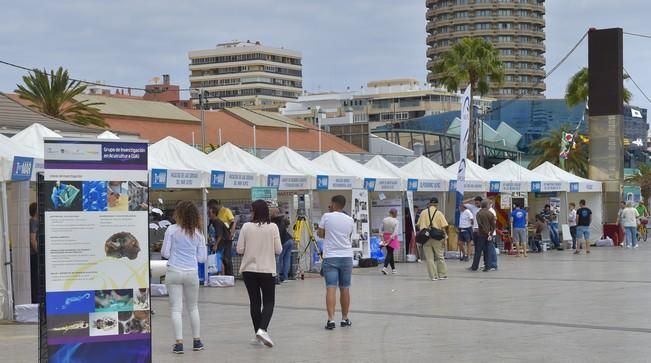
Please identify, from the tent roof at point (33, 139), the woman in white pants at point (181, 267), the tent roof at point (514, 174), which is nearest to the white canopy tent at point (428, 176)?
the tent roof at point (514, 174)

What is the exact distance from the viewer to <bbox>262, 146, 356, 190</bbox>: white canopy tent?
2394 cm

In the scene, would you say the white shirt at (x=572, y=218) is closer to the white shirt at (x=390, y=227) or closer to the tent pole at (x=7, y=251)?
the white shirt at (x=390, y=227)

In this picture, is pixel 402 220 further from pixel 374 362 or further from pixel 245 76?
pixel 245 76

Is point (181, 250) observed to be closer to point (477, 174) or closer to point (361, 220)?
point (361, 220)

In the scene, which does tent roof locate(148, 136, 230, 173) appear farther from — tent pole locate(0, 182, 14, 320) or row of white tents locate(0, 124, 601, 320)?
tent pole locate(0, 182, 14, 320)

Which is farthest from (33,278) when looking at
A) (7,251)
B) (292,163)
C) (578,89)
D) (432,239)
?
(578,89)

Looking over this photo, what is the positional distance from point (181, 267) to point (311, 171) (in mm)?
13909

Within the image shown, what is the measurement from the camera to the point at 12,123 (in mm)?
25875

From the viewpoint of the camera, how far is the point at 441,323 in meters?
12.9

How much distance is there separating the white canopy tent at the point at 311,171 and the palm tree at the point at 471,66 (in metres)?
27.8

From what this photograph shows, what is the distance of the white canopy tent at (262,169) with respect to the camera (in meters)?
22.5

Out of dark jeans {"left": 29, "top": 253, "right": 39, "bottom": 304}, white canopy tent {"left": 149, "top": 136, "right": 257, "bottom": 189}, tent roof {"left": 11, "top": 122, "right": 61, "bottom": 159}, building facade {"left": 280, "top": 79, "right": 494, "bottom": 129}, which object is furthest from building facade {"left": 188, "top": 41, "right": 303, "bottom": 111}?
dark jeans {"left": 29, "top": 253, "right": 39, "bottom": 304}

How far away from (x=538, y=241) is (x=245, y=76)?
14328 centimetres

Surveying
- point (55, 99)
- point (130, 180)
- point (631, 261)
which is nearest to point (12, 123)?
point (631, 261)
